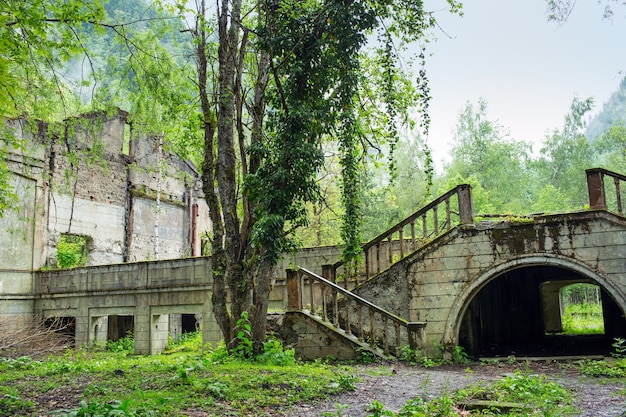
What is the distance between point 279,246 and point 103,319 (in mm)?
14115

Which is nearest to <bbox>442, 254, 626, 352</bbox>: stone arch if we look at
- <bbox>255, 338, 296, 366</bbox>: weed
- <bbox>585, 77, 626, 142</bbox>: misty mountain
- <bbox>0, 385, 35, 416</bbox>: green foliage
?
<bbox>255, 338, 296, 366</bbox>: weed

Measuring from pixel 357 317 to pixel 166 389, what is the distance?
561 centimetres

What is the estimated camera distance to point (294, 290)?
11.9m

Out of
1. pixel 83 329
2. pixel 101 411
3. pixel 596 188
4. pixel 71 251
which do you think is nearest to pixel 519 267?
pixel 596 188

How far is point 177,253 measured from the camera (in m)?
27.8

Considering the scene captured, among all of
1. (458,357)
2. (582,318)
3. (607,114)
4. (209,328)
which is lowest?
(582,318)

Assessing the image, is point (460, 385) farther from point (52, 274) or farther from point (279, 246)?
point (52, 274)

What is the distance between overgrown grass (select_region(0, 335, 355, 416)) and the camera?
5.86m

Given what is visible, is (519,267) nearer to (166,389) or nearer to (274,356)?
(274,356)

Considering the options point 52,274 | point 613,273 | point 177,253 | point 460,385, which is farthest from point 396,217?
point 460,385

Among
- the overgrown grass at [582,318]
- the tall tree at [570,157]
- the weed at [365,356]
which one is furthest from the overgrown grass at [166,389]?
the tall tree at [570,157]

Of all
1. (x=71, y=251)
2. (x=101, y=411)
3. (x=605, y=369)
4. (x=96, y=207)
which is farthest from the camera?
(x=96, y=207)

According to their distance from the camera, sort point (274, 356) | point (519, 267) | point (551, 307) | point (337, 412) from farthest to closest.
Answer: point (551, 307) → point (519, 267) → point (274, 356) → point (337, 412)

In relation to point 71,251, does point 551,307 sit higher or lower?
lower
